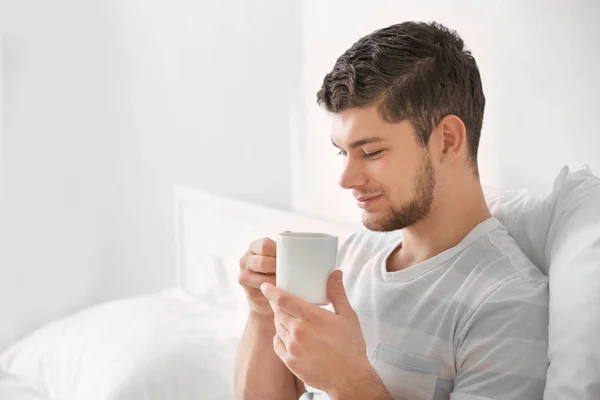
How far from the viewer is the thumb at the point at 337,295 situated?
1.02 meters

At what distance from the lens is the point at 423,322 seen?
3.61ft

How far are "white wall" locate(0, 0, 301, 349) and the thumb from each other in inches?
52.9

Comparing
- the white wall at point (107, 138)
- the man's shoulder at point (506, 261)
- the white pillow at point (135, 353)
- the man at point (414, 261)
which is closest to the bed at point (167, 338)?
the white pillow at point (135, 353)

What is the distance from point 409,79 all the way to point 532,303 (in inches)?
15.5

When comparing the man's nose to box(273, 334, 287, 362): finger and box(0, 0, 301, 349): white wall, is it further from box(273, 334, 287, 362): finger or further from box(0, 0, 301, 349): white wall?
box(0, 0, 301, 349): white wall

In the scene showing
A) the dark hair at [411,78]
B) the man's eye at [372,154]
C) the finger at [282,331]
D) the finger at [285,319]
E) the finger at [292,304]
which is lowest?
the finger at [282,331]

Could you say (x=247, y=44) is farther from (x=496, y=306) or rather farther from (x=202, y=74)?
(x=496, y=306)

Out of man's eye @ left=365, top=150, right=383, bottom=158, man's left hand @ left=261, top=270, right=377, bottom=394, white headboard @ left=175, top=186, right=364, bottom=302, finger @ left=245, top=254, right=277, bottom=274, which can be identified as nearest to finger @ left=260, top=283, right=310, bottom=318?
man's left hand @ left=261, top=270, right=377, bottom=394

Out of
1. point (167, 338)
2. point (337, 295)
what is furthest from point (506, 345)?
point (167, 338)

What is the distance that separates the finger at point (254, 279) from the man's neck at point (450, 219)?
0.26m

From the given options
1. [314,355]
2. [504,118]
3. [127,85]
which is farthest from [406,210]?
[127,85]

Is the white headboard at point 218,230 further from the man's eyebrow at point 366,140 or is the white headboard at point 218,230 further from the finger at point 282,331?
the finger at point 282,331

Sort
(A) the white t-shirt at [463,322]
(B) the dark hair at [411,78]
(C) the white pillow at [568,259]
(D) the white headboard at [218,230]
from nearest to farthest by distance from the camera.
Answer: (C) the white pillow at [568,259]
(A) the white t-shirt at [463,322]
(B) the dark hair at [411,78]
(D) the white headboard at [218,230]

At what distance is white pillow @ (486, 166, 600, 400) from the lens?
2.85ft
